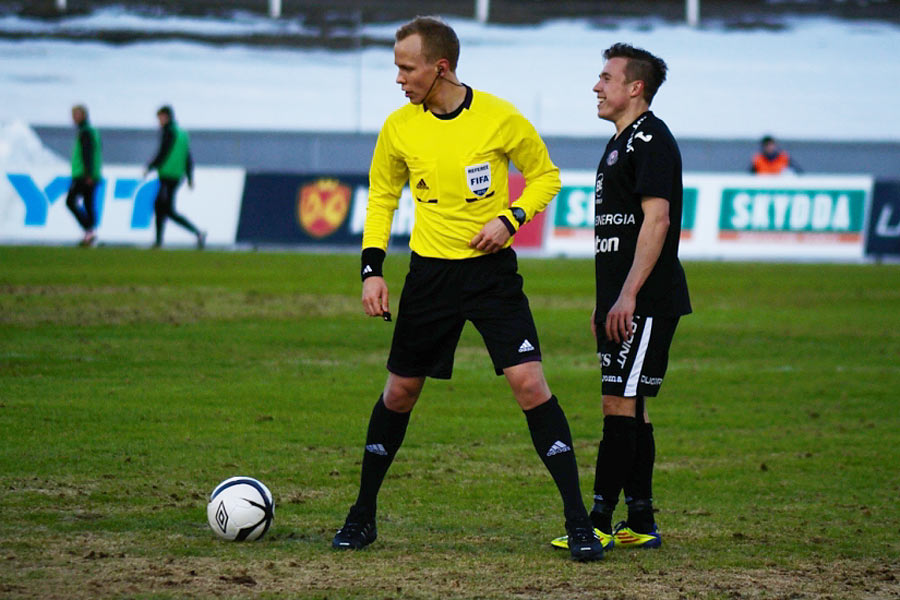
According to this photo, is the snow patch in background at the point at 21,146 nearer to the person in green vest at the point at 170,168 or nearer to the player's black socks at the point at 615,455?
the person in green vest at the point at 170,168

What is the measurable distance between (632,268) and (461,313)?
0.72 meters

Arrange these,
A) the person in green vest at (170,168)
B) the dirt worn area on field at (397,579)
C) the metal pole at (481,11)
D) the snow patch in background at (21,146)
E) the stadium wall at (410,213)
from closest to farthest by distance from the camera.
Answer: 1. the dirt worn area on field at (397,579)
2. the person in green vest at (170,168)
3. the stadium wall at (410,213)
4. the snow patch in background at (21,146)
5. the metal pole at (481,11)

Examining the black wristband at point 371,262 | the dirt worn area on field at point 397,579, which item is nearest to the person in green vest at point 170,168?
the black wristband at point 371,262

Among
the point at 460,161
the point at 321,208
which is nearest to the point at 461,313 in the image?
the point at 460,161

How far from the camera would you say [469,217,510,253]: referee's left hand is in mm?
5484

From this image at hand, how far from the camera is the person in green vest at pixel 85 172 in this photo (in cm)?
2334

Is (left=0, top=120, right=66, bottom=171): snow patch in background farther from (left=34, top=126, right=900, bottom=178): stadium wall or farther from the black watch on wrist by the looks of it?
the black watch on wrist

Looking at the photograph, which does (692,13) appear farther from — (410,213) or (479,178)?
(479,178)

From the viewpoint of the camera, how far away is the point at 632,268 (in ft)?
18.7

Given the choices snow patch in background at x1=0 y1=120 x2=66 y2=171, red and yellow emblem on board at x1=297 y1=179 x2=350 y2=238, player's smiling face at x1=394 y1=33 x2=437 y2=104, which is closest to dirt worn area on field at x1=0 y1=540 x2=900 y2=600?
A: player's smiling face at x1=394 y1=33 x2=437 y2=104

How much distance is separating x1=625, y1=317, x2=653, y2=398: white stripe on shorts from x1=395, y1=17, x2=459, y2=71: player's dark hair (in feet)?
4.31

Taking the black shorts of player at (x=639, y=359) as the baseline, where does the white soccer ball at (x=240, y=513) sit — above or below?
below

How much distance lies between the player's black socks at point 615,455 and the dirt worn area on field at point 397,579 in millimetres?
393

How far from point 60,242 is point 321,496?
19780 millimetres
